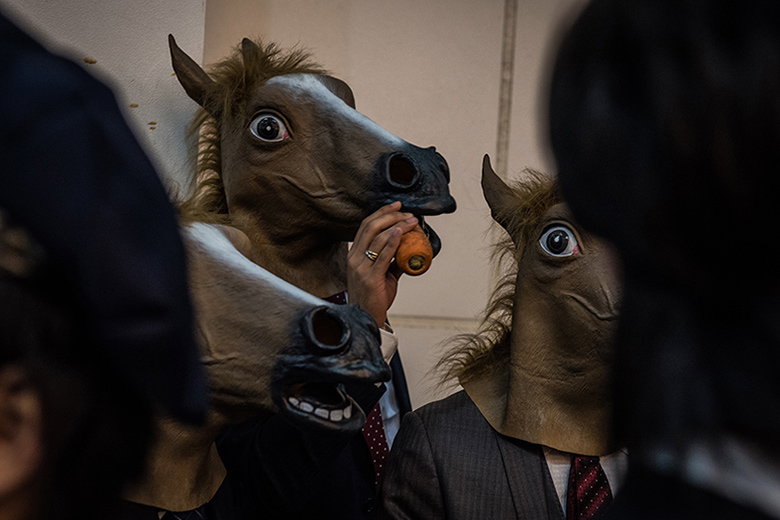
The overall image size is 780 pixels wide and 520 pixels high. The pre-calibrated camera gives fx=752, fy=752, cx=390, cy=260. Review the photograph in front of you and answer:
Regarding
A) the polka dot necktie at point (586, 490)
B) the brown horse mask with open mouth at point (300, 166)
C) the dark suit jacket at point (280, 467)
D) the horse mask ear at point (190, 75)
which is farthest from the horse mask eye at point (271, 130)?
the polka dot necktie at point (586, 490)

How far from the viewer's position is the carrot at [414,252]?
3.25 ft

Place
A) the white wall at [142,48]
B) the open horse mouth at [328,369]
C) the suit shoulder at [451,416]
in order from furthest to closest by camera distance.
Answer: the white wall at [142,48] < the suit shoulder at [451,416] < the open horse mouth at [328,369]

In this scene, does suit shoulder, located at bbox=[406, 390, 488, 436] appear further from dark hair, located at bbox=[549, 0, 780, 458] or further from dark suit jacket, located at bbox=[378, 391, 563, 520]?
dark hair, located at bbox=[549, 0, 780, 458]

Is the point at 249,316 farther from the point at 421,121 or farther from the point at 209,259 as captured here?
the point at 421,121

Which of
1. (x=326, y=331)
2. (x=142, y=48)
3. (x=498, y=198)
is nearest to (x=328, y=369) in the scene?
(x=326, y=331)

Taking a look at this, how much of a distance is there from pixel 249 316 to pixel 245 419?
0.12m

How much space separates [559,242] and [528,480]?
32 cm

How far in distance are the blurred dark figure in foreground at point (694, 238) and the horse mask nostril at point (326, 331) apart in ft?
1.08

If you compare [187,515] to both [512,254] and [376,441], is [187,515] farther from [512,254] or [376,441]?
[512,254]

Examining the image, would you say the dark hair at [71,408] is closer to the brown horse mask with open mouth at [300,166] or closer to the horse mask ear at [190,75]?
the brown horse mask with open mouth at [300,166]

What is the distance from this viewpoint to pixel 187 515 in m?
0.76

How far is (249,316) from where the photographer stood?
0.71 m

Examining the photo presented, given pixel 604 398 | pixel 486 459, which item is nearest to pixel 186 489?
pixel 486 459

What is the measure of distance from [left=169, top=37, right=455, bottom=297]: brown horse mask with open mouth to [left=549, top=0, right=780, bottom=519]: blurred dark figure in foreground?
569mm
